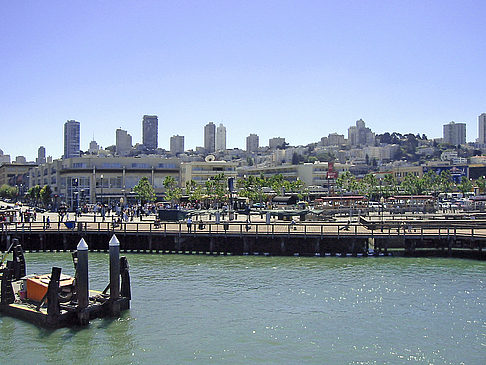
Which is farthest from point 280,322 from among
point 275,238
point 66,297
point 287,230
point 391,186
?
point 391,186

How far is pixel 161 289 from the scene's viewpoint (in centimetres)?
3469

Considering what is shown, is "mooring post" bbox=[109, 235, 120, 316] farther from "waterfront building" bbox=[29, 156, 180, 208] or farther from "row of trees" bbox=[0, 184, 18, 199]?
"row of trees" bbox=[0, 184, 18, 199]

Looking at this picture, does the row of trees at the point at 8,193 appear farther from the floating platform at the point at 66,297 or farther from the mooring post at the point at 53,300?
the mooring post at the point at 53,300

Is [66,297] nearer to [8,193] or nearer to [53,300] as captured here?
[53,300]

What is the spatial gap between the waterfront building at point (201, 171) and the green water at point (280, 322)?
9630 centimetres

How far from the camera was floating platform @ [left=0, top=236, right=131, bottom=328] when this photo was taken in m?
25.7

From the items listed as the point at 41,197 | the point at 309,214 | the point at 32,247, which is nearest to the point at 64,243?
the point at 32,247

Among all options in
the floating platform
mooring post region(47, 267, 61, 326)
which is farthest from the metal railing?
mooring post region(47, 267, 61, 326)

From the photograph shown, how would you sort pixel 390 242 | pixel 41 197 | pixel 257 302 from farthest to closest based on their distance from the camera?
pixel 41 197 < pixel 390 242 < pixel 257 302

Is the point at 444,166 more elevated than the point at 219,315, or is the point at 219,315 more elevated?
the point at 444,166

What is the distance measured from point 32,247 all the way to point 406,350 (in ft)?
138

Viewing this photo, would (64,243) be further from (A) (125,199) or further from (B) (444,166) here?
(B) (444,166)

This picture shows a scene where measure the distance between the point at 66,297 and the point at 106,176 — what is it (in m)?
96.7

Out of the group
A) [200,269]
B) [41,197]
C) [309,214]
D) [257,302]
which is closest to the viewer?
[257,302]
